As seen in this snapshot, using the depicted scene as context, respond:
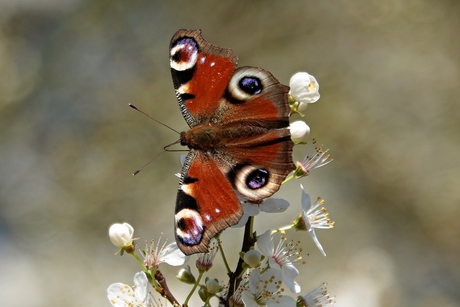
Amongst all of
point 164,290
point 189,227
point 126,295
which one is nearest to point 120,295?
point 126,295

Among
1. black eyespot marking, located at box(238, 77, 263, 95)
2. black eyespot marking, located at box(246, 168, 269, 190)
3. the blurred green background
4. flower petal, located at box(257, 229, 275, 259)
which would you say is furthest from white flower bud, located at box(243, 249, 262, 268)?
the blurred green background

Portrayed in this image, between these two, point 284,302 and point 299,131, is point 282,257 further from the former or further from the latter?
point 299,131

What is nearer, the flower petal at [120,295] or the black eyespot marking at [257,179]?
the black eyespot marking at [257,179]

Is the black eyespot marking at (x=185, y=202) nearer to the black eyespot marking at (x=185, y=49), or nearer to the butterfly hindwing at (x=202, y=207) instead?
the butterfly hindwing at (x=202, y=207)

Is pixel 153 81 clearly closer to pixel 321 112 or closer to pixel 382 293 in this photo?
pixel 321 112

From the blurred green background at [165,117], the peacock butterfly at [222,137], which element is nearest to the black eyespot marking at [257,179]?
the peacock butterfly at [222,137]

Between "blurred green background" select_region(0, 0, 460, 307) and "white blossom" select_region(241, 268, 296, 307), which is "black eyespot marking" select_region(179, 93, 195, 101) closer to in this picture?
"white blossom" select_region(241, 268, 296, 307)

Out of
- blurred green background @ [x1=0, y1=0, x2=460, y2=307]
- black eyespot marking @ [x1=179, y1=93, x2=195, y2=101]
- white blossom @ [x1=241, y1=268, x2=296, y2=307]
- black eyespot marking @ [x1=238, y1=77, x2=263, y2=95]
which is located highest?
blurred green background @ [x1=0, y1=0, x2=460, y2=307]
